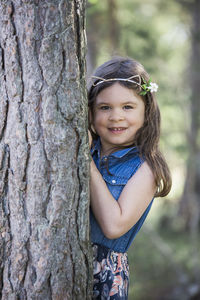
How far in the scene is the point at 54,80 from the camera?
1374 mm

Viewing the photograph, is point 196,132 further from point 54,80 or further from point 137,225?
point 54,80

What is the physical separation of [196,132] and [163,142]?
1197 mm

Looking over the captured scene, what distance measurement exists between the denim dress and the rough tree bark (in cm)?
34

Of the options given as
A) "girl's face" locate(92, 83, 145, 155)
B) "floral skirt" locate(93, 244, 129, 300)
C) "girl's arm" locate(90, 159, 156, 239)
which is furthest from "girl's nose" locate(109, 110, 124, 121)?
"floral skirt" locate(93, 244, 129, 300)

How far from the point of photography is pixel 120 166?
194 cm

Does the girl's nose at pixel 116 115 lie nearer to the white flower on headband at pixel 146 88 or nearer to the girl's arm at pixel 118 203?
the white flower on headband at pixel 146 88

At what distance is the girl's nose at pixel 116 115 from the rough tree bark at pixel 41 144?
44 cm

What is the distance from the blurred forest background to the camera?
5.55 m

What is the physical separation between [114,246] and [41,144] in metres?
0.83

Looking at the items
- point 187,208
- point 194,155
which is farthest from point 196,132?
point 187,208

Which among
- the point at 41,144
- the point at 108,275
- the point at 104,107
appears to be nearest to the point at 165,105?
the point at 104,107

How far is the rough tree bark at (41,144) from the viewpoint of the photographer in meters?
1.34

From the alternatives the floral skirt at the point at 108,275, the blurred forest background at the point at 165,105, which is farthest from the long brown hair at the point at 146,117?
the blurred forest background at the point at 165,105

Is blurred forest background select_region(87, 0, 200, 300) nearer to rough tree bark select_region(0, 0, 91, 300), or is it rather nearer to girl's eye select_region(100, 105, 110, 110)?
girl's eye select_region(100, 105, 110, 110)
